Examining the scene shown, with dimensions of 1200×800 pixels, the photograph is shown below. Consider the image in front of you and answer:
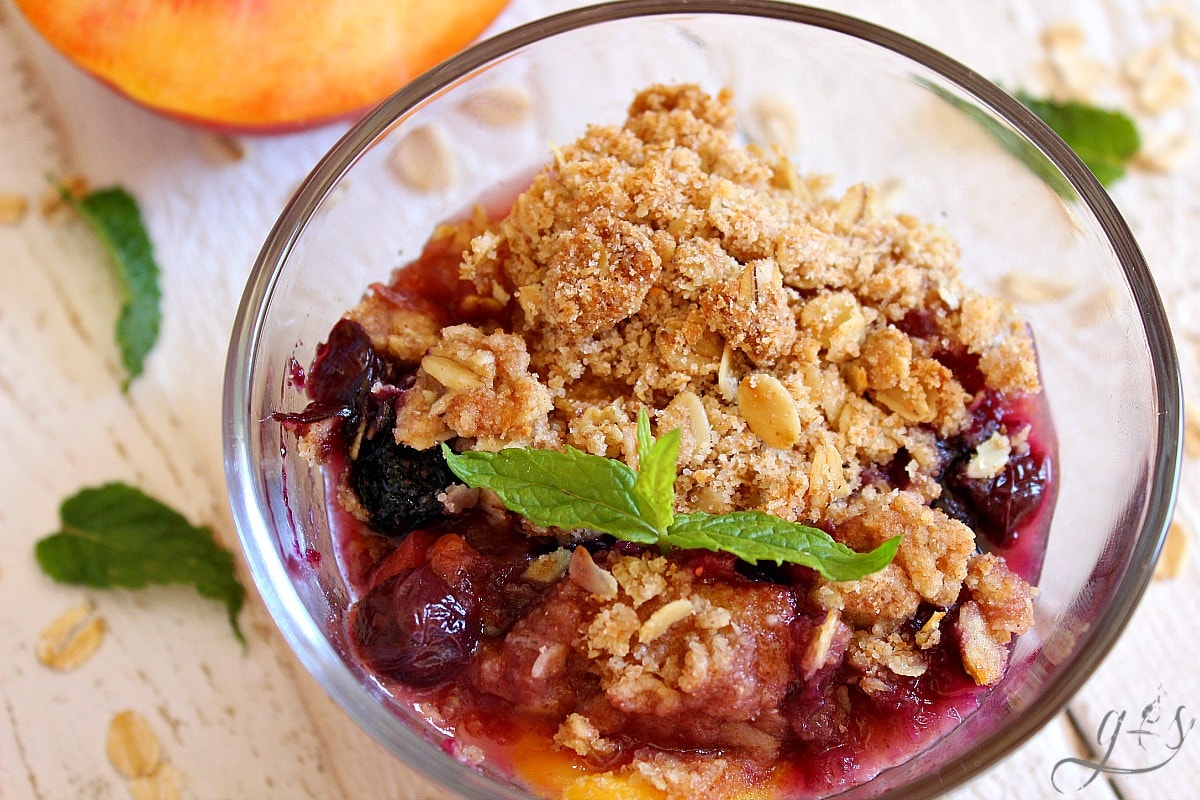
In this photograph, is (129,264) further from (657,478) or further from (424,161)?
(657,478)

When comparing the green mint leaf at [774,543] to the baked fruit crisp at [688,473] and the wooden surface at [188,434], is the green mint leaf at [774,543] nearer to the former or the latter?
the baked fruit crisp at [688,473]

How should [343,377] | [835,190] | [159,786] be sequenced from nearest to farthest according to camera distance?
[343,377]
[159,786]
[835,190]

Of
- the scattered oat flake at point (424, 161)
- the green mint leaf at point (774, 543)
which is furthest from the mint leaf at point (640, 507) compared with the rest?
the scattered oat flake at point (424, 161)

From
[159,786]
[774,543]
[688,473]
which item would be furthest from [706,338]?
[159,786]

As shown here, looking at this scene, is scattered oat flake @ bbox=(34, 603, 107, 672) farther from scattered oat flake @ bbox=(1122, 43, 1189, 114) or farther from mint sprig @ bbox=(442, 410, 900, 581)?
scattered oat flake @ bbox=(1122, 43, 1189, 114)

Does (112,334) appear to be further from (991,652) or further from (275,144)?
(991,652)

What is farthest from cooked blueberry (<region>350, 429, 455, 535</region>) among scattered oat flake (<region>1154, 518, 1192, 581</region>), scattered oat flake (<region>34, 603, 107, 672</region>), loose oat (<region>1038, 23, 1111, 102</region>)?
loose oat (<region>1038, 23, 1111, 102</region>)
